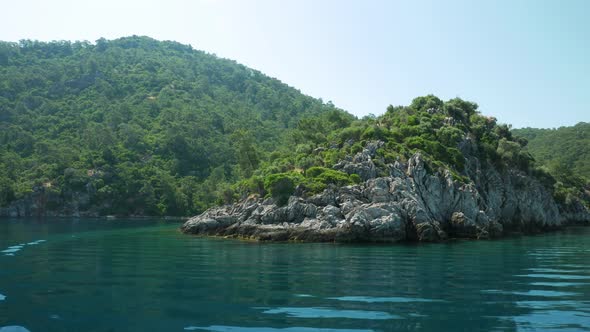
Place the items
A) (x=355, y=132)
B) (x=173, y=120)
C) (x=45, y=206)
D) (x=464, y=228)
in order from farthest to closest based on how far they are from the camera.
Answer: (x=173, y=120)
(x=45, y=206)
(x=355, y=132)
(x=464, y=228)

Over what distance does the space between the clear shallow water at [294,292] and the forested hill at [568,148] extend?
121 m

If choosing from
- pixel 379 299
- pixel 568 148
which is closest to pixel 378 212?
pixel 379 299

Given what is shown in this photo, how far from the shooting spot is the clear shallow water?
589 inches

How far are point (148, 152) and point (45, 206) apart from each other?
40547mm

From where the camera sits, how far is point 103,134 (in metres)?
152

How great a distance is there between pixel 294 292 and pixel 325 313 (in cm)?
429

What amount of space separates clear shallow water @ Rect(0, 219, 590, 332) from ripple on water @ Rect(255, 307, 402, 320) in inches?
1.4

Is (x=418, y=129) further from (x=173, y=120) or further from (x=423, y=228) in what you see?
(x=173, y=120)

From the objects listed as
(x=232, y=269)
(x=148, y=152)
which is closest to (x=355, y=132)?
(x=232, y=269)

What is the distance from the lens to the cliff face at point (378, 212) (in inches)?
1932

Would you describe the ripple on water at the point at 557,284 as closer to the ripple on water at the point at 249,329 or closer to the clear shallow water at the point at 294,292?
the clear shallow water at the point at 294,292

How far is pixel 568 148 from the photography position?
154500 mm

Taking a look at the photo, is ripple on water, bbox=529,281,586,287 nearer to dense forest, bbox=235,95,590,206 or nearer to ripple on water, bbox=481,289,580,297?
ripple on water, bbox=481,289,580,297

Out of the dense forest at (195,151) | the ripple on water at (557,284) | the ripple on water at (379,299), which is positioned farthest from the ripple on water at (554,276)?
the dense forest at (195,151)
